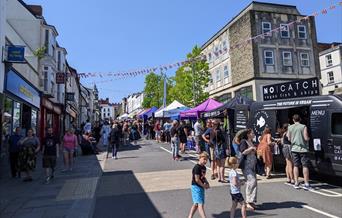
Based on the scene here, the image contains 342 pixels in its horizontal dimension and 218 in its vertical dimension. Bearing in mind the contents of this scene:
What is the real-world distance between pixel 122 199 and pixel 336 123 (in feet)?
18.7

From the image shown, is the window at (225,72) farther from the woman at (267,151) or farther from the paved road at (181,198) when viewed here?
the woman at (267,151)

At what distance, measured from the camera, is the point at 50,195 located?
26.6 feet

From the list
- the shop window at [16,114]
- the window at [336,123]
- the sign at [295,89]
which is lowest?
the window at [336,123]

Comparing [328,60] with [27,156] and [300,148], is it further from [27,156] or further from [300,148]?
[27,156]

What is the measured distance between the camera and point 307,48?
3247 cm

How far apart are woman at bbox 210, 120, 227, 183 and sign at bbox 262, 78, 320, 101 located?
4.27 m

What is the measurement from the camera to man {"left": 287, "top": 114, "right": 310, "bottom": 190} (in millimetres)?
7844

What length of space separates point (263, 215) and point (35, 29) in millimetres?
20784

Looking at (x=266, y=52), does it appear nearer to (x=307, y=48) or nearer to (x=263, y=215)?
(x=307, y=48)

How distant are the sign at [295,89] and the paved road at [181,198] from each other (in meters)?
4.00

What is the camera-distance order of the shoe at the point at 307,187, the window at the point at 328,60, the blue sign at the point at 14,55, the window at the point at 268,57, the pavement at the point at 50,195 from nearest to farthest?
the pavement at the point at 50,195
the shoe at the point at 307,187
the blue sign at the point at 14,55
the window at the point at 268,57
the window at the point at 328,60

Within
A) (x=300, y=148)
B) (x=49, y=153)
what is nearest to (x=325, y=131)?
(x=300, y=148)

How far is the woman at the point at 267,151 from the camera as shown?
940cm

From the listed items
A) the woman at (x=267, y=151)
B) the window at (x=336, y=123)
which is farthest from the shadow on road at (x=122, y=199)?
the window at (x=336, y=123)
